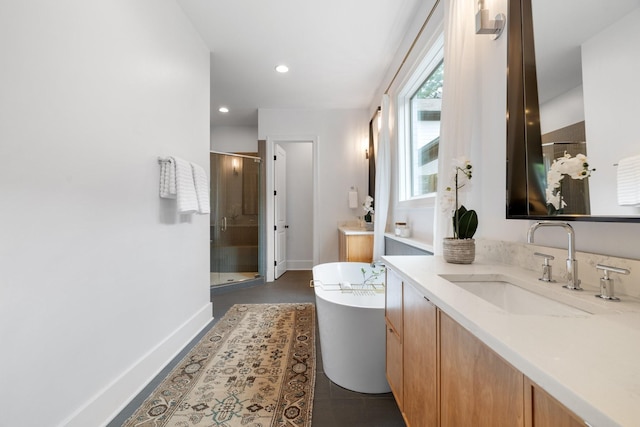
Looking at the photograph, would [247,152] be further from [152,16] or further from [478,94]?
[478,94]

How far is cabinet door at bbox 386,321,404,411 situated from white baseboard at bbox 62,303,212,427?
1.46 metres

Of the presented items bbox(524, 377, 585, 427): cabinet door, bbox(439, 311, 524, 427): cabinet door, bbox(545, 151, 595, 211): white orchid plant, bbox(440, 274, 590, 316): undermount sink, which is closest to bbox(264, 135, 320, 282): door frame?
bbox(440, 274, 590, 316): undermount sink

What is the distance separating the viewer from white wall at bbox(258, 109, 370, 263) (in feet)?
14.5

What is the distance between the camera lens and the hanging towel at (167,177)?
1.92 m

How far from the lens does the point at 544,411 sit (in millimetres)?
450

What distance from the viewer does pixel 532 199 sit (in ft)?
3.61

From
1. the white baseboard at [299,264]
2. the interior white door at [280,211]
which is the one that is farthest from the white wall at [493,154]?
the white baseboard at [299,264]

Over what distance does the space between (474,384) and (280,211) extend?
170 inches

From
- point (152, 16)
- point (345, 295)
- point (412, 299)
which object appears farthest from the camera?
point (345, 295)

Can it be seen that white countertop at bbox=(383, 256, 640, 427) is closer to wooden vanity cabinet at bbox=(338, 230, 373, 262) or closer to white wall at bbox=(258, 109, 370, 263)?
wooden vanity cabinet at bbox=(338, 230, 373, 262)

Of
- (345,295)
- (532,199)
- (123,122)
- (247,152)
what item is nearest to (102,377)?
(123,122)

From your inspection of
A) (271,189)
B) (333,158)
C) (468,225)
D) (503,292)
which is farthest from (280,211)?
(503,292)

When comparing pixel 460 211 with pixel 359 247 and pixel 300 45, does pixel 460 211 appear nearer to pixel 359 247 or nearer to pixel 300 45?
pixel 359 247

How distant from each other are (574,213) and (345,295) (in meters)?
2.05
